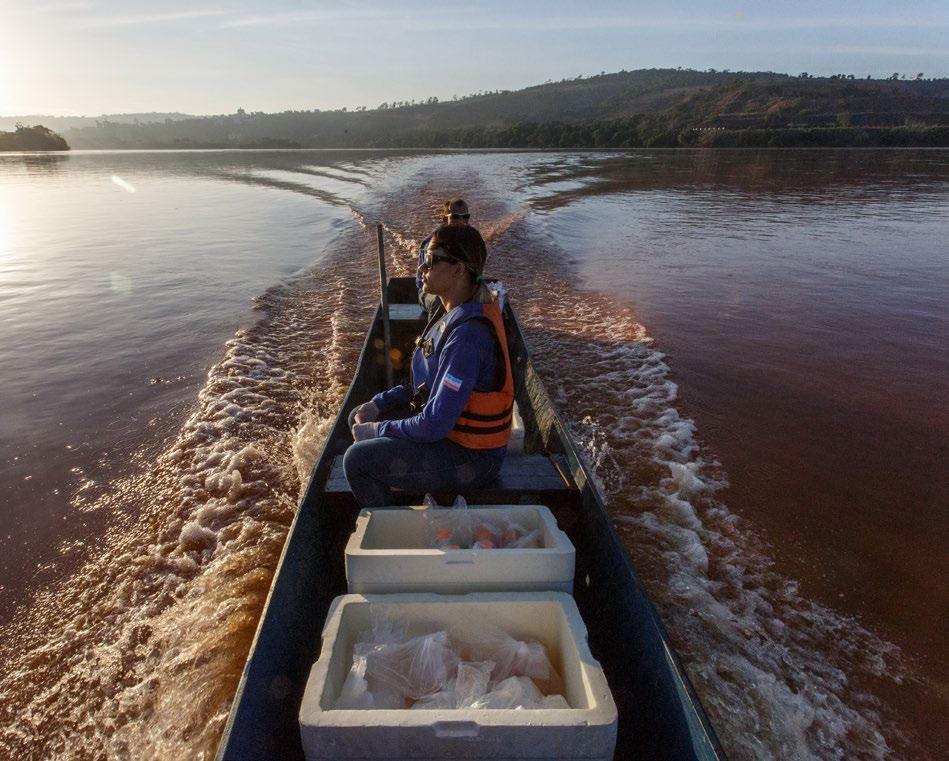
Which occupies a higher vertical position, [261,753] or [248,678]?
[248,678]

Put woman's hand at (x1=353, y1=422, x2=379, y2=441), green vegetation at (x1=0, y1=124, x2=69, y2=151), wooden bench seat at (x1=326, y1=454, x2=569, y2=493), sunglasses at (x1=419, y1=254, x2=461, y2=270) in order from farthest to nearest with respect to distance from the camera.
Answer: green vegetation at (x1=0, y1=124, x2=69, y2=151) < wooden bench seat at (x1=326, y1=454, x2=569, y2=493) < woman's hand at (x1=353, y1=422, x2=379, y2=441) < sunglasses at (x1=419, y1=254, x2=461, y2=270)

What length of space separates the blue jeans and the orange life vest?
0.29 ft

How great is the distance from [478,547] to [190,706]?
2.09m

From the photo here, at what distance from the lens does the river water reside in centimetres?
356

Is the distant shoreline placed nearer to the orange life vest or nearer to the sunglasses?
the sunglasses

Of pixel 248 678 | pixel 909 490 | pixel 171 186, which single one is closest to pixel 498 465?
pixel 248 678

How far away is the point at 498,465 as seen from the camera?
3605mm

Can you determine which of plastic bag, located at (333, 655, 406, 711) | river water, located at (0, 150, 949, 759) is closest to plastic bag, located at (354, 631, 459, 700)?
plastic bag, located at (333, 655, 406, 711)

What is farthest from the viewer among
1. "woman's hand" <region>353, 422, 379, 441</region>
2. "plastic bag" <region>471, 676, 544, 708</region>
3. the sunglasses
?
"woman's hand" <region>353, 422, 379, 441</region>

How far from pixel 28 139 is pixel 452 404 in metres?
104

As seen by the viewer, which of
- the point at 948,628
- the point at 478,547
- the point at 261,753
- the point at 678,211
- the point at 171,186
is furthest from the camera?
the point at 171,186

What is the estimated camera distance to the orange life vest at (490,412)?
3.08 m

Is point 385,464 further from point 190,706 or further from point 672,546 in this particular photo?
point 672,546

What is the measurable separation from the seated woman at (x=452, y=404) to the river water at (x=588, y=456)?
5.46 ft
